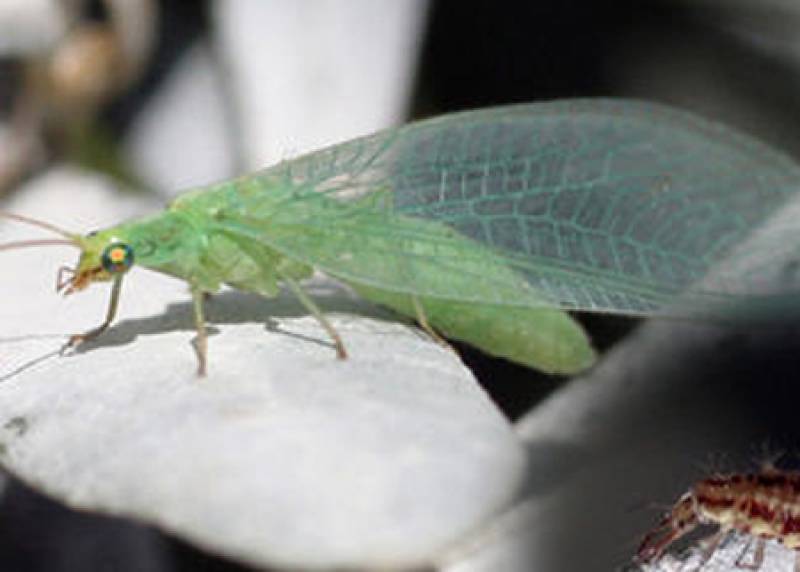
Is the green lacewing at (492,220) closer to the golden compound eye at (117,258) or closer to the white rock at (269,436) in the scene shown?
the golden compound eye at (117,258)

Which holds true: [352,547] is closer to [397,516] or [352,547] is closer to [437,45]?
[397,516]

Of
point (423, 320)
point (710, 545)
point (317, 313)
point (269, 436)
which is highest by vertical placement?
point (269, 436)

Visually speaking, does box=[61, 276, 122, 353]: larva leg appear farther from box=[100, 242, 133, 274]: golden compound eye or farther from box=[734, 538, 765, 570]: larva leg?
box=[734, 538, 765, 570]: larva leg

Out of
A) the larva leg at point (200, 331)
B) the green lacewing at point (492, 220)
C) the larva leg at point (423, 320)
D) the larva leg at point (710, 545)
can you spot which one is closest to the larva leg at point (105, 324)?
the green lacewing at point (492, 220)

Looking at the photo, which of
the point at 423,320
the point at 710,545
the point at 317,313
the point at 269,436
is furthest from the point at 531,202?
the point at 269,436

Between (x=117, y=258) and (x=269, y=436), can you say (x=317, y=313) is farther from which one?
(x=269, y=436)

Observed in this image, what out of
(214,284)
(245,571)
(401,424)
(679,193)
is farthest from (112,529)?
(679,193)
